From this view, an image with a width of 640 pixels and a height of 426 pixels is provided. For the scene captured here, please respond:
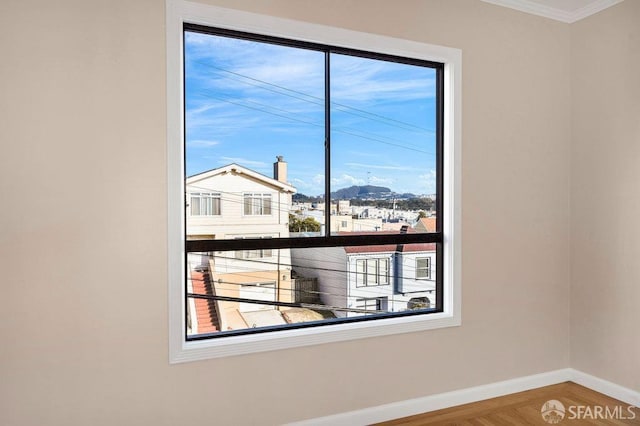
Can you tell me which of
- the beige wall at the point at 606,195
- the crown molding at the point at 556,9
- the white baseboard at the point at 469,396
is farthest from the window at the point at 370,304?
the crown molding at the point at 556,9

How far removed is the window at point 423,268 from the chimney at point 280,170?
3.61 ft

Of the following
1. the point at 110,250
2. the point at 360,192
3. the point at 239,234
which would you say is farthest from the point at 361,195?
the point at 110,250

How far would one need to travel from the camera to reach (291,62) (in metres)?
2.70

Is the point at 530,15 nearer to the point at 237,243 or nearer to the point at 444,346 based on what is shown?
the point at 444,346

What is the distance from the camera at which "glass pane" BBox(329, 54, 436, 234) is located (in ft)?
9.29

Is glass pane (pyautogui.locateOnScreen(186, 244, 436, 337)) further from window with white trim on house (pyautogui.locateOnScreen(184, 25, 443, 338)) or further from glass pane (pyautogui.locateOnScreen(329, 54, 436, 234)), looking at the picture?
glass pane (pyautogui.locateOnScreen(329, 54, 436, 234))

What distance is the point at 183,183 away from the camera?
2.39m

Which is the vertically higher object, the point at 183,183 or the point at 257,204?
the point at 183,183

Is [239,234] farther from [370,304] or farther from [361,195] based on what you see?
[370,304]

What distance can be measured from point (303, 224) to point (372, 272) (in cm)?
58

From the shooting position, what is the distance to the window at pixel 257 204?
261cm

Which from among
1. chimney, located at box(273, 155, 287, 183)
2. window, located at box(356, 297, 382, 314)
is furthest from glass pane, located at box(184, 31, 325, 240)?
window, located at box(356, 297, 382, 314)

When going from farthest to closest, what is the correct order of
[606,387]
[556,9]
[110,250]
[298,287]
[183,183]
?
[556,9] → [606,387] → [298,287] → [183,183] → [110,250]

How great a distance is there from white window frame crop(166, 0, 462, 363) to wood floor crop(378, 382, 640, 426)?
0.56 meters
